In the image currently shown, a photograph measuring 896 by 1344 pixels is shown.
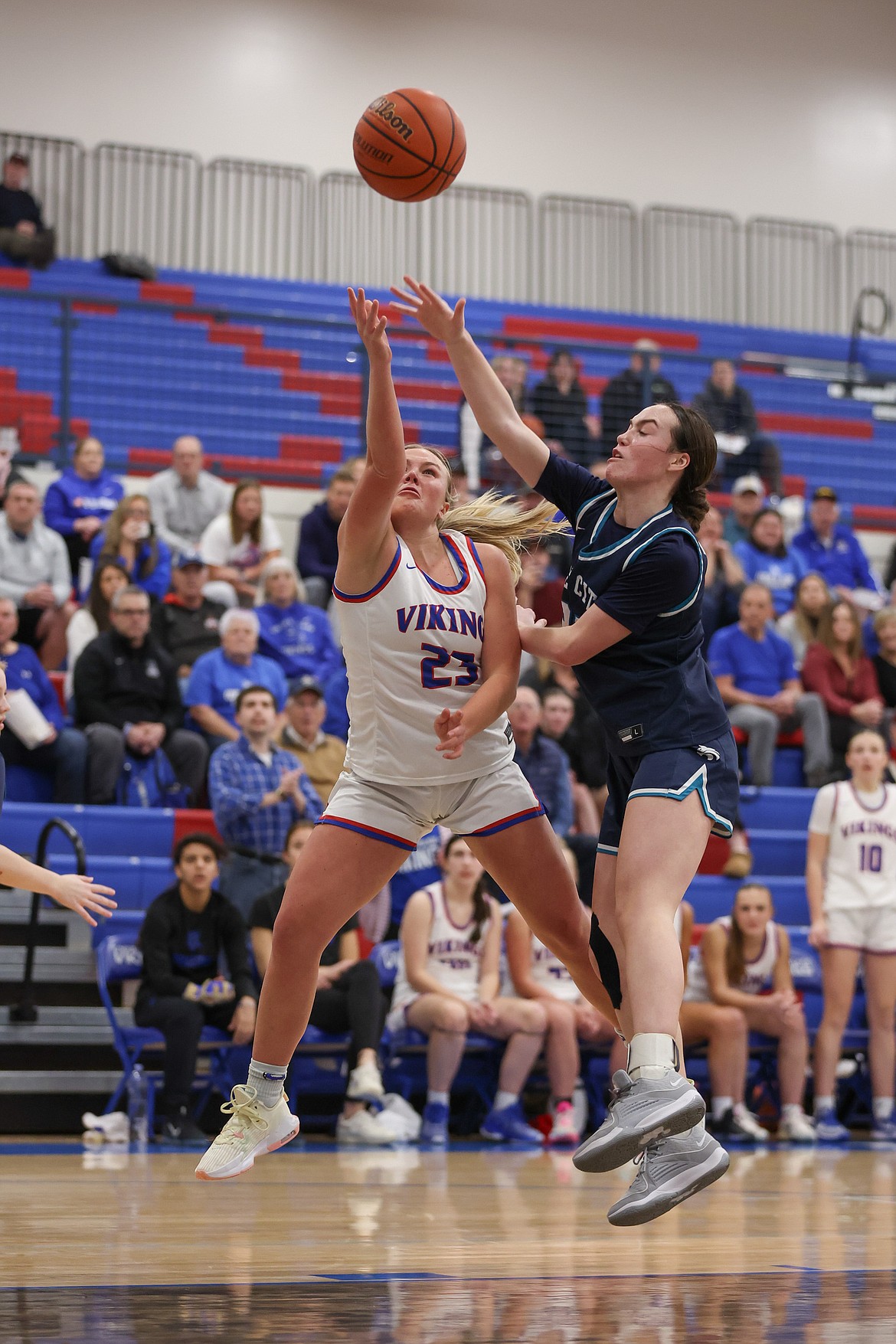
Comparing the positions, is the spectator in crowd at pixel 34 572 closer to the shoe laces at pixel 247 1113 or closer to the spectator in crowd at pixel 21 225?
the spectator in crowd at pixel 21 225

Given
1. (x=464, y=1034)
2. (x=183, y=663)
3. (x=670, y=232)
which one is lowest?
(x=464, y=1034)

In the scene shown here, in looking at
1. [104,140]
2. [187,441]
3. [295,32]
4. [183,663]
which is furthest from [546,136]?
[183,663]

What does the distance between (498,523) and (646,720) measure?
36.1 inches

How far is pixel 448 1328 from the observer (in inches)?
120

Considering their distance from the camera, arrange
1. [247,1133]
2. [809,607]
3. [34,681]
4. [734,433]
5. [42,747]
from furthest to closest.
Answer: [734,433] < [809,607] < [34,681] < [42,747] < [247,1133]

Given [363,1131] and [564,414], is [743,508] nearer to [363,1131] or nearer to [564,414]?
[564,414]

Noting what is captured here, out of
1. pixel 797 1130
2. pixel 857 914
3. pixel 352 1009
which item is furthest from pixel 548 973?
pixel 857 914

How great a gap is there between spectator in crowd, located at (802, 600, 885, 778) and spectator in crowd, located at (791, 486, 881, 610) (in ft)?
6.25

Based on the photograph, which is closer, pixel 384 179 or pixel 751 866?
pixel 384 179

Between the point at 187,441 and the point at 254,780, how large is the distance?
365 centimetres

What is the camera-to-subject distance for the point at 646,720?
4113 mm

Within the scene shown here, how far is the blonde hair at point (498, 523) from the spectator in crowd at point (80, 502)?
6860mm

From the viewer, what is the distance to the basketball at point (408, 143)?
472cm

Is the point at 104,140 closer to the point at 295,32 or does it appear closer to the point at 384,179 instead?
the point at 295,32
